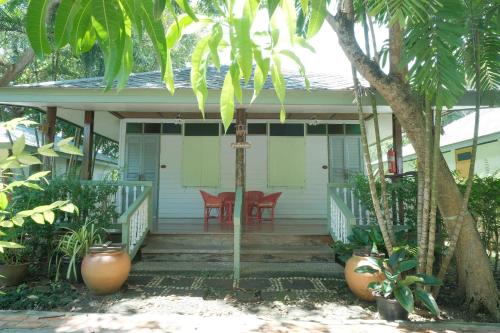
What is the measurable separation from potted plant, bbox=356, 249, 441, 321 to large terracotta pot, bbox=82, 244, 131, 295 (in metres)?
2.97

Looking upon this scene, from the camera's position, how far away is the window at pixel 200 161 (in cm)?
1009

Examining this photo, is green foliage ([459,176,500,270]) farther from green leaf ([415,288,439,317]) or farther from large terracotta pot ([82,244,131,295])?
large terracotta pot ([82,244,131,295])

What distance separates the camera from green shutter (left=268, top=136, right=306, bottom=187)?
10047mm

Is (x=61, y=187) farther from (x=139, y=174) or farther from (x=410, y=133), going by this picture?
(x=410, y=133)

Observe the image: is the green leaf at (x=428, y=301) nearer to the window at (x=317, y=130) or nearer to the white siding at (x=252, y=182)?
the white siding at (x=252, y=182)

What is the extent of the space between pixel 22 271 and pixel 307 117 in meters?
7.15

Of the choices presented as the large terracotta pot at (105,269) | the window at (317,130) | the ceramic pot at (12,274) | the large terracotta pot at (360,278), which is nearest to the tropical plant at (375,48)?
the large terracotta pot at (360,278)

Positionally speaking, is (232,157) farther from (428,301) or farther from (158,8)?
(158,8)

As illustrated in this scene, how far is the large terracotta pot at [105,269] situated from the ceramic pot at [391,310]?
10.5ft

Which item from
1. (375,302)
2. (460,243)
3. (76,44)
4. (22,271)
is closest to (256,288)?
(375,302)

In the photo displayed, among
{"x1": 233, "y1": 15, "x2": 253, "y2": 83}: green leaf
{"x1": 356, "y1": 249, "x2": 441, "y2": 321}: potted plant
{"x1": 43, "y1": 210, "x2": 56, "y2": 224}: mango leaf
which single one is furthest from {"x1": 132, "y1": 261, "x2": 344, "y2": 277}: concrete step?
{"x1": 233, "y1": 15, "x2": 253, "y2": 83}: green leaf

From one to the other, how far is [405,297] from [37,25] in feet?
12.9

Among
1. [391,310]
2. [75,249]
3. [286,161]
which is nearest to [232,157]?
[286,161]

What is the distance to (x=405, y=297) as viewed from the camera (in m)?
3.78
